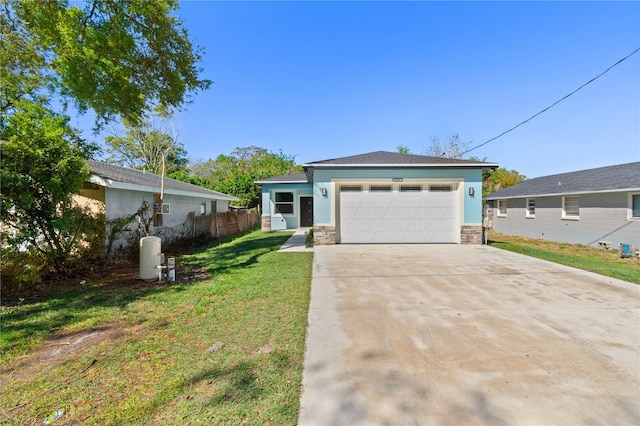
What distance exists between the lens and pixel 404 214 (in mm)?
10664

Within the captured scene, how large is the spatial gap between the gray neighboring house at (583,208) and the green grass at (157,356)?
13057mm

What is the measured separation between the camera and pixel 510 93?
12492 mm

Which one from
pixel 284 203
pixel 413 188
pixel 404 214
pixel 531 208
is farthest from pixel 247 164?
pixel 531 208

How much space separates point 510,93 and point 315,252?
11570mm

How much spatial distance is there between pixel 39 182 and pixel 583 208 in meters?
18.7

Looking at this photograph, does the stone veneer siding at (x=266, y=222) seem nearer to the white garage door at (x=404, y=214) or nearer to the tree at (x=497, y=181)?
the white garage door at (x=404, y=214)

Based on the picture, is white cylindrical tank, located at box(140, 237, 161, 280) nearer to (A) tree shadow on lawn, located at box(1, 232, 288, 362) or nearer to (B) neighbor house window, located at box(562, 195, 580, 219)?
(A) tree shadow on lawn, located at box(1, 232, 288, 362)

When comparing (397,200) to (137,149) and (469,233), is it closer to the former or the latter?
(469,233)

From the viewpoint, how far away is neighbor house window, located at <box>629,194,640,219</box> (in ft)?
33.4

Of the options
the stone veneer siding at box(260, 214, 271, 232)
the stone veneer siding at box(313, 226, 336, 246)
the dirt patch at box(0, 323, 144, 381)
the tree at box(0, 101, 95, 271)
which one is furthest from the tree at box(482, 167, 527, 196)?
the dirt patch at box(0, 323, 144, 381)

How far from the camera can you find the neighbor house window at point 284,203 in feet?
58.1

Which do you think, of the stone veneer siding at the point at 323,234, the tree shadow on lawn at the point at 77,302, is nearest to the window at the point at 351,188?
the stone veneer siding at the point at 323,234

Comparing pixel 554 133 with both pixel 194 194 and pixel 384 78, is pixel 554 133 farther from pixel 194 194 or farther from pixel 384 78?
pixel 194 194

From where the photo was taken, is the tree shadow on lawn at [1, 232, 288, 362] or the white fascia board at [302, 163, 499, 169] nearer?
the tree shadow on lawn at [1, 232, 288, 362]
